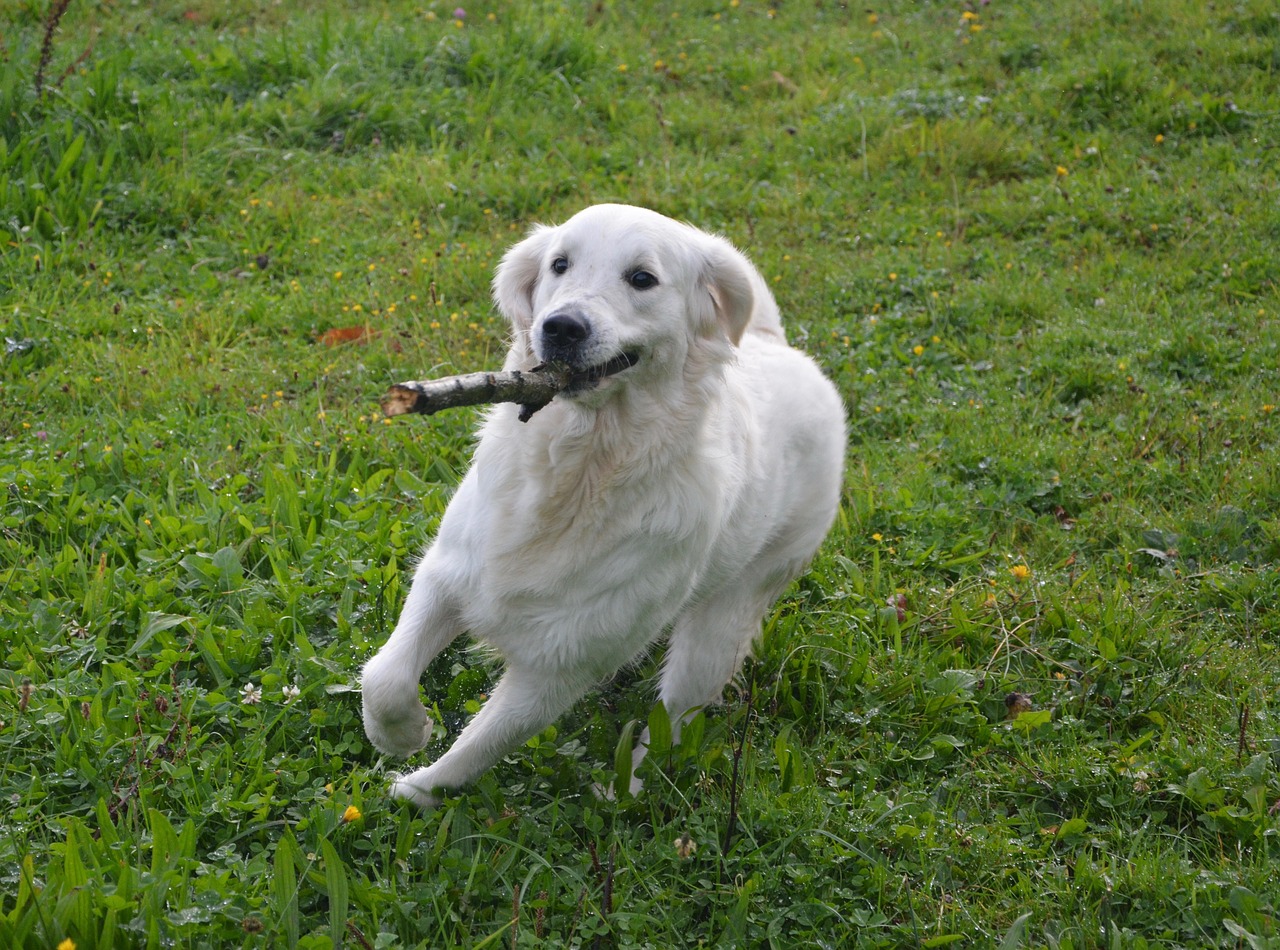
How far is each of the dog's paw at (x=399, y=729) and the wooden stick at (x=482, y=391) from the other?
83 centimetres

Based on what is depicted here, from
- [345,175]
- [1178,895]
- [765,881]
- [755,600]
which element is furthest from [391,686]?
[345,175]

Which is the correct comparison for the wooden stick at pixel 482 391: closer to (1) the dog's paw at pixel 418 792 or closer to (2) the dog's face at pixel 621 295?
(2) the dog's face at pixel 621 295

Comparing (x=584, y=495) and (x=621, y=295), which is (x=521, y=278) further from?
(x=584, y=495)

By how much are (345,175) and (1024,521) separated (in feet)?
14.1

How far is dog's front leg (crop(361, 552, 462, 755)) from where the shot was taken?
3.03m

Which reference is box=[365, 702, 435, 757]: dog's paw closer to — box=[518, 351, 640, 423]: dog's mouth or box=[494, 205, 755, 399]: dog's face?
box=[518, 351, 640, 423]: dog's mouth

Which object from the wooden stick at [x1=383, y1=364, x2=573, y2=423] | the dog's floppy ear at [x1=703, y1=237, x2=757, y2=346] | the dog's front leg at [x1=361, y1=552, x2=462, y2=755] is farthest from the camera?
the dog's floppy ear at [x1=703, y1=237, x2=757, y2=346]

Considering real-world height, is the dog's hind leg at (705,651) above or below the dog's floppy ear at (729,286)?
below

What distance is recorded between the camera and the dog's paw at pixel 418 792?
3.13 metres

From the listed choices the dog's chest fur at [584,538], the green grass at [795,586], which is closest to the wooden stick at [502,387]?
the dog's chest fur at [584,538]

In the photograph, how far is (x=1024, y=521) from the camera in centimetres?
477

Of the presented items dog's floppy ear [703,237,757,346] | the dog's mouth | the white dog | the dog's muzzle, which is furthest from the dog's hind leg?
the dog's muzzle

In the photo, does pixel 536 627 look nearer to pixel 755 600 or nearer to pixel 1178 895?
pixel 755 600

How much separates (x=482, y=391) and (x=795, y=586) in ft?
6.49
